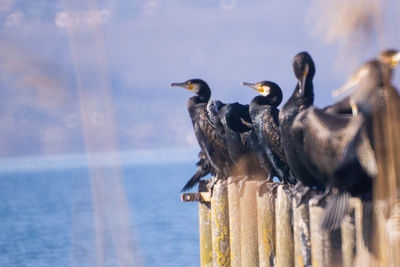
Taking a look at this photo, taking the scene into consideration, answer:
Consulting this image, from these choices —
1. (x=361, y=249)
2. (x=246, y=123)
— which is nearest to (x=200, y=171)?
(x=246, y=123)

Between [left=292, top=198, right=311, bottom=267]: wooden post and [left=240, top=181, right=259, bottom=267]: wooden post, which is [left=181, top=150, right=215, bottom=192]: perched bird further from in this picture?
[left=292, top=198, right=311, bottom=267]: wooden post

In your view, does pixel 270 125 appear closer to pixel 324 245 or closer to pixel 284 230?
pixel 284 230

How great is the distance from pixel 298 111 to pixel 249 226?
118 cm

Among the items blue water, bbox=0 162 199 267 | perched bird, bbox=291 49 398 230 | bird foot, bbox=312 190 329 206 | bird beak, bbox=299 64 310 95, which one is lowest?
blue water, bbox=0 162 199 267

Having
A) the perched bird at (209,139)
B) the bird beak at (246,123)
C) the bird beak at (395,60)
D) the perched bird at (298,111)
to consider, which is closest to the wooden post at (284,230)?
the perched bird at (298,111)

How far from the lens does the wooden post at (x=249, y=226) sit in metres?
6.79

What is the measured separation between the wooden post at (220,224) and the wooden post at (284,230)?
4.87 feet

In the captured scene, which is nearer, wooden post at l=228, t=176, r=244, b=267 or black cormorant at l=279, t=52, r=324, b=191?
Answer: black cormorant at l=279, t=52, r=324, b=191

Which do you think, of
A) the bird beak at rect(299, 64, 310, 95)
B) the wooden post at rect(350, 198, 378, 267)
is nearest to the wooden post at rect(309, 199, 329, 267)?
the wooden post at rect(350, 198, 378, 267)

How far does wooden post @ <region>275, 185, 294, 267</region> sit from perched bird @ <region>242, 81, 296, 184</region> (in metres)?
1.09

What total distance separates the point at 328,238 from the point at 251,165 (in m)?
3.15

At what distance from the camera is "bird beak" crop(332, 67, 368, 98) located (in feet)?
16.4

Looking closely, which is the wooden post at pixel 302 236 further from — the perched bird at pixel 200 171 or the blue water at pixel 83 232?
the blue water at pixel 83 232

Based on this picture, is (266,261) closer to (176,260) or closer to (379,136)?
(379,136)
